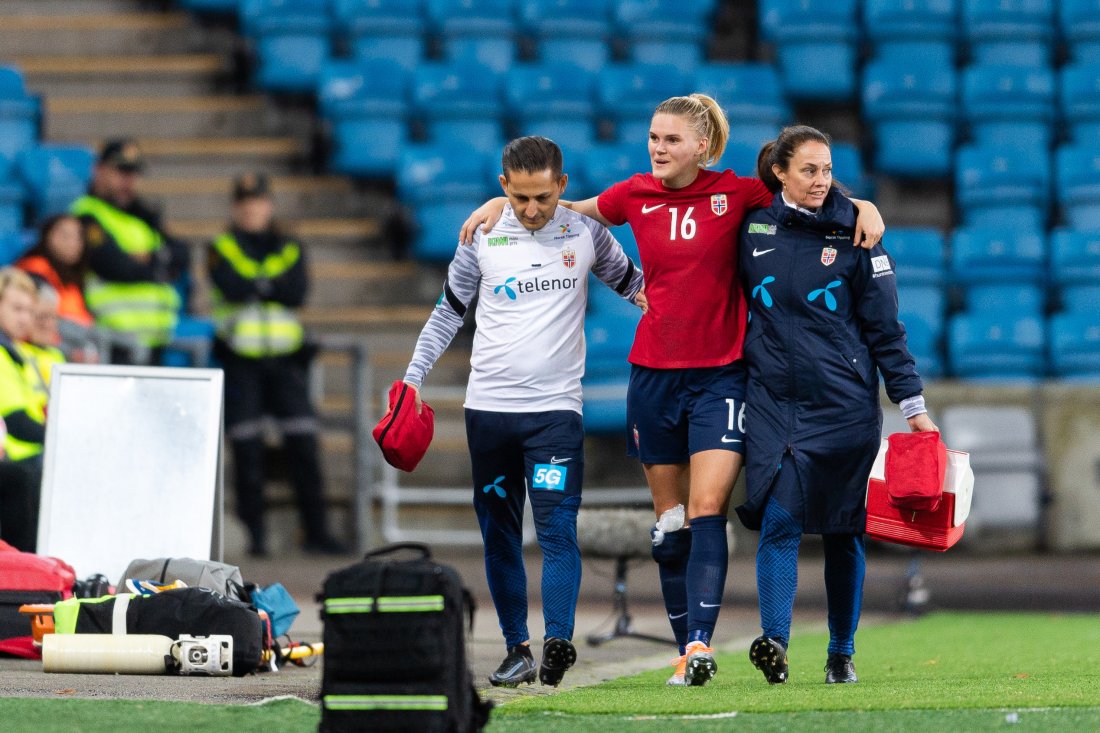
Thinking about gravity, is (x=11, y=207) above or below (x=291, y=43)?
below

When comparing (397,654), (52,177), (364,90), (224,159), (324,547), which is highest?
(364,90)

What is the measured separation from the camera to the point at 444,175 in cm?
1343

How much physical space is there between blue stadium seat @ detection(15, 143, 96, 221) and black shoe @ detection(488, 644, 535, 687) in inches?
318

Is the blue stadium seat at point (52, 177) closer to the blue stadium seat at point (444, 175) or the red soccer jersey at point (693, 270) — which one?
the blue stadium seat at point (444, 175)

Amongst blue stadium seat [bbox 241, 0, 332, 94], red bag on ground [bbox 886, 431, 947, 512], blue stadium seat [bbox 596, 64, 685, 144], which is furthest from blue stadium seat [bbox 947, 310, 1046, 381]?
red bag on ground [bbox 886, 431, 947, 512]

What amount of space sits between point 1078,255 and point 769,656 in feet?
27.8

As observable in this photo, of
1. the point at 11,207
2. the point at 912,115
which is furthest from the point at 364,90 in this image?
the point at 912,115

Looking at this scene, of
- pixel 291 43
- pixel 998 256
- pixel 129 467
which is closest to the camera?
pixel 129 467

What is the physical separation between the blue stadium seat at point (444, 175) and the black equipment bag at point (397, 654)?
9057 millimetres

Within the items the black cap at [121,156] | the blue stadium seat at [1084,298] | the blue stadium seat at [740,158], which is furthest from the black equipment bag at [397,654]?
the blue stadium seat at [1084,298]

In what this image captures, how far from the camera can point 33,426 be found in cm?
812

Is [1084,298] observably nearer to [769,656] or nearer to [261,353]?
[261,353]

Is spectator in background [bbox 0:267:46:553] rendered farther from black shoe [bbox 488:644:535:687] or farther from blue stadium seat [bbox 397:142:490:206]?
blue stadium seat [bbox 397:142:490:206]

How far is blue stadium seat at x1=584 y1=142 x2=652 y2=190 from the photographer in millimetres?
13008
